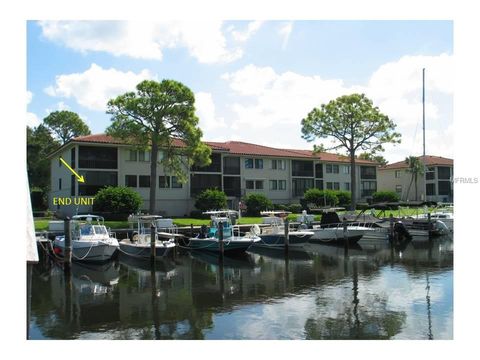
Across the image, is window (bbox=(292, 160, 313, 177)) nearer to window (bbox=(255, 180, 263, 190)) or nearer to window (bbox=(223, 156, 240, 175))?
window (bbox=(255, 180, 263, 190))

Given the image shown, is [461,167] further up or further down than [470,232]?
further up

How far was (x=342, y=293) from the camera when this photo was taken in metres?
16.5

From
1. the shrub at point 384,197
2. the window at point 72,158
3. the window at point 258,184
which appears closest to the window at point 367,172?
the shrub at point 384,197

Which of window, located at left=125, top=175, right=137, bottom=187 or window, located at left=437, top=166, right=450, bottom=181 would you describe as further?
window, located at left=437, top=166, right=450, bottom=181

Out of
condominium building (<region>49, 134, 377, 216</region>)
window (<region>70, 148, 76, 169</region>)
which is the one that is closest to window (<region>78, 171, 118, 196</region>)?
condominium building (<region>49, 134, 377, 216</region>)

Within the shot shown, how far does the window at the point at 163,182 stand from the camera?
4697 cm

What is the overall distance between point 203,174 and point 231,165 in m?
4.17

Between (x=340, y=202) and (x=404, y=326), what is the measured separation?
142 ft

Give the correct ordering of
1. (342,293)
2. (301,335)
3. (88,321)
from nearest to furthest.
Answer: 1. (301,335)
2. (88,321)
3. (342,293)

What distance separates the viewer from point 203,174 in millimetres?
49844

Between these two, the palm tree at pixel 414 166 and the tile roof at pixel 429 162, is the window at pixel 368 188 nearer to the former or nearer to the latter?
the palm tree at pixel 414 166

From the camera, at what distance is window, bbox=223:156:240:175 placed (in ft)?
171

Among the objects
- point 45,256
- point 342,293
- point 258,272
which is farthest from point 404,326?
point 45,256

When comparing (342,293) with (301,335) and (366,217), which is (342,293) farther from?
(366,217)
